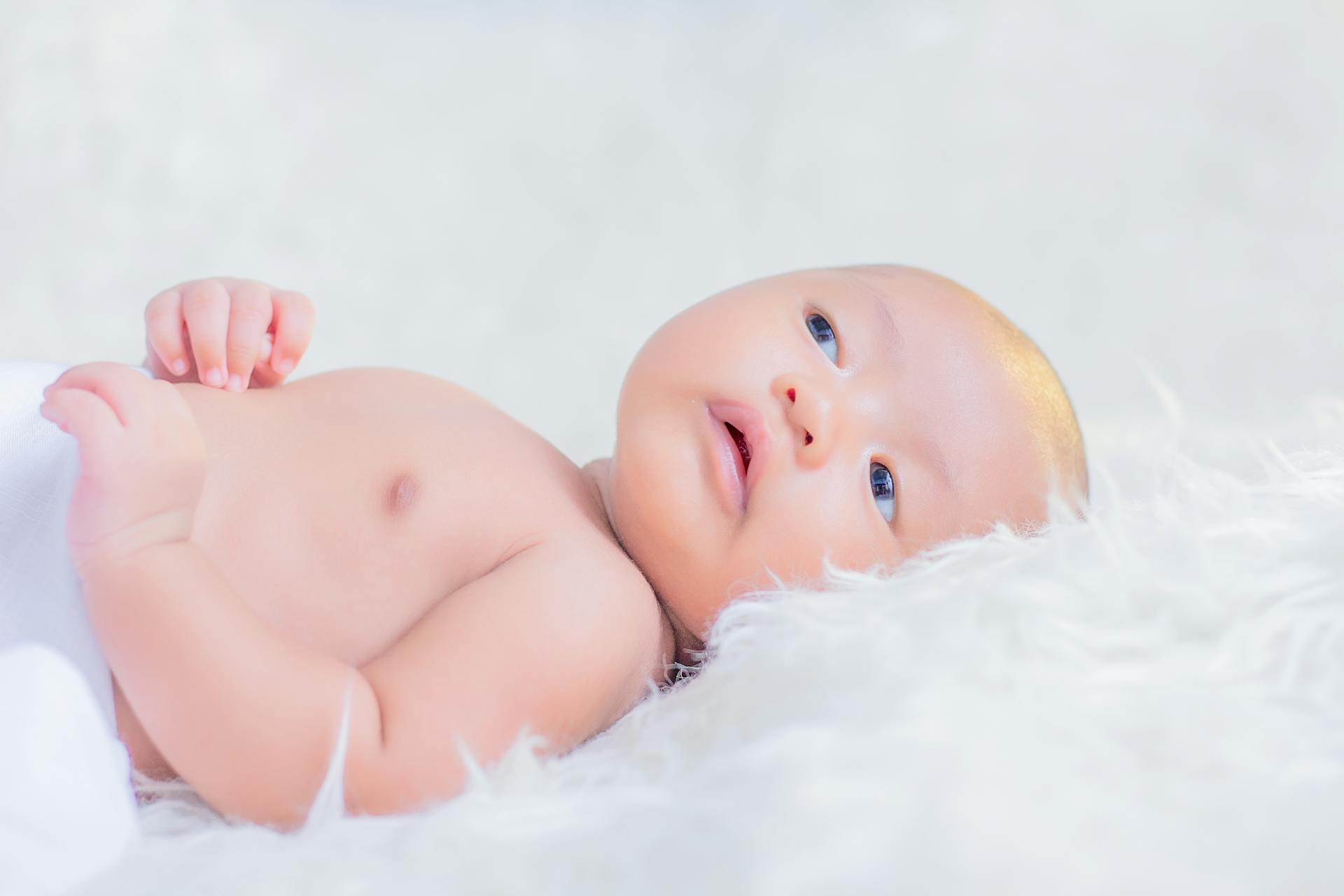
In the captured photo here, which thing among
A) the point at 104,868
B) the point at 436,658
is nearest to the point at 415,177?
the point at 436,658

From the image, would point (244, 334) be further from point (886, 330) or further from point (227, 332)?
point (886, 330)

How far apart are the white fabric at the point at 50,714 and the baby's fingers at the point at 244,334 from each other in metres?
0.18

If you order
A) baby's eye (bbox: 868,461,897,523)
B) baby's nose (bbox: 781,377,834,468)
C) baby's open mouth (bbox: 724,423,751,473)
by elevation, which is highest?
baby's nose (bbox: 781,377,834,468)

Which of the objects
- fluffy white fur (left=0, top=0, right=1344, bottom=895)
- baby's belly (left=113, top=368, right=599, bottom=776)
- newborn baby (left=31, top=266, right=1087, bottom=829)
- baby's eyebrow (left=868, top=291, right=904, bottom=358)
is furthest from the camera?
fluffy white fur (left=0, top=0, right=1344, bottom=895)

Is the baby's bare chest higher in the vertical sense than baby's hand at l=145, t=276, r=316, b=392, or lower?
lower

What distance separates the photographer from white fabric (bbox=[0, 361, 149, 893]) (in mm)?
695

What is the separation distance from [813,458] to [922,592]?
187 millimetres

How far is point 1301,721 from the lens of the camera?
2.21 feet

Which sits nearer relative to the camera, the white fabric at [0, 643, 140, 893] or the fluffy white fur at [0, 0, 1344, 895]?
the white fabric at [0, 643, 140, 893]

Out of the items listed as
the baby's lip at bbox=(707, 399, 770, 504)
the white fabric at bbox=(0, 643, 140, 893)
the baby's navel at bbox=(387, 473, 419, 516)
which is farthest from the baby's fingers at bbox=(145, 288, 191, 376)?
the baby's lip at bbox=(707, 399, 770, 504)

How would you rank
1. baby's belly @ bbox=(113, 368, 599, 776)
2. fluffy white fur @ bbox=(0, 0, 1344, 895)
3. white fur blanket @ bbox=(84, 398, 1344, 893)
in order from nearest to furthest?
white fur blanket @ bbox=(84, 398, 1344, 893)
baby's belly @ bbox=(113, 368, 599, 776)
fluffy white fur @ bbox=(0, 0, 1344, 895)

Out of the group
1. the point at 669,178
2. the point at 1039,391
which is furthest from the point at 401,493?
the point at 669,178

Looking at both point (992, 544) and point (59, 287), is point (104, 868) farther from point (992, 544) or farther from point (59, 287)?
point (59, 287)

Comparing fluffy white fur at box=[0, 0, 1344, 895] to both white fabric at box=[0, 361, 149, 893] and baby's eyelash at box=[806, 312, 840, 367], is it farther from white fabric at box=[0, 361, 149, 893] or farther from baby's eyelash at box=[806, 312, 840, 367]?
white fabric at box=[0, 361, 149, 893]
